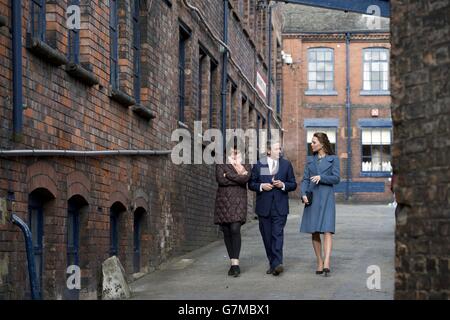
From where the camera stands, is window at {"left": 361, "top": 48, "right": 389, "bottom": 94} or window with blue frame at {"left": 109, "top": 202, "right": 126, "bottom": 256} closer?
window with blue frame at {"left": 109, "top": 202, "right": 126, "bottom": 256}

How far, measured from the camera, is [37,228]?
1073 centimetres

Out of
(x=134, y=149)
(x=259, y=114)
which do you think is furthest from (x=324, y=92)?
(x=134, y=149)

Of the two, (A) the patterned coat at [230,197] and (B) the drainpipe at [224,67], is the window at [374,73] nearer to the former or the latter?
(B) the drainpipe at [224,67]

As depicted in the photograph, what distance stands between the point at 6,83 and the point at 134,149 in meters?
5.01

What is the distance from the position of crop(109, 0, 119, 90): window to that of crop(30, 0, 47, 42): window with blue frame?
2823mm

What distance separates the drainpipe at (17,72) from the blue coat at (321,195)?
204 inches

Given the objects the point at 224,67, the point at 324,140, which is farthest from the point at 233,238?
the point at 224,67

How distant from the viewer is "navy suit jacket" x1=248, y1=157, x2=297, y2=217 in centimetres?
1415

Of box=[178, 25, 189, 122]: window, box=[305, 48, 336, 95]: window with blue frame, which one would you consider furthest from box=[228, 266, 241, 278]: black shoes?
box=[305, 48, 336, 95]: window with blue frame

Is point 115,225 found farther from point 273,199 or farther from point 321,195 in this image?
point 321,195

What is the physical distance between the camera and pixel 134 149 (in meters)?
14.4

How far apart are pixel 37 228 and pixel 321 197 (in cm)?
449

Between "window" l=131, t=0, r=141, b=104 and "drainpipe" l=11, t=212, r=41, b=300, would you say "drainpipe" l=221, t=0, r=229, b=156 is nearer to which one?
"window" l=131, t=0, r=141, b=104

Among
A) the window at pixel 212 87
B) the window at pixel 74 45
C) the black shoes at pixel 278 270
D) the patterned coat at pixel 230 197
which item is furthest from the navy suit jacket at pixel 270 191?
the window at pixel 212 87
